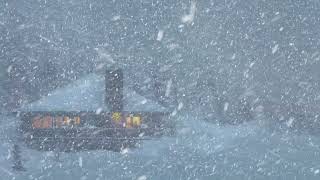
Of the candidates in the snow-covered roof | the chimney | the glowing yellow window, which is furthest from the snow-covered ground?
the chimney

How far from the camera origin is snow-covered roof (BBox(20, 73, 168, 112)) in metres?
12.8

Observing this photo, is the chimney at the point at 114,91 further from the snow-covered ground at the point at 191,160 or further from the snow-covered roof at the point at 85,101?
the snow-covered ground at the point at 191,160

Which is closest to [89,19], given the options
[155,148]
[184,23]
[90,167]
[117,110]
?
[184,23]

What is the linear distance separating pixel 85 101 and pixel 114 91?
1.05 metres

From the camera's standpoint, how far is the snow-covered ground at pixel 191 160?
28.8 feet

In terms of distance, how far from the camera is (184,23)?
2028 centimetres

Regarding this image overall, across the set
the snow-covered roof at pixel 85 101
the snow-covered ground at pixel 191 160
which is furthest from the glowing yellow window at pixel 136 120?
the snow-covered ground at pixel 191 160

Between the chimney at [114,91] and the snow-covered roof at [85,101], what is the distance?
170 millimetres

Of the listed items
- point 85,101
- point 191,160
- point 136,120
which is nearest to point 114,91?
point 85,101

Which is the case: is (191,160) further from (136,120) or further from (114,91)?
(114,91)

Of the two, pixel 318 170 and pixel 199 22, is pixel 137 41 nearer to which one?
pixel 199 22

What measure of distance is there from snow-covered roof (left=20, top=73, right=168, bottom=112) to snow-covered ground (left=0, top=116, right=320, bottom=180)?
1.27 metres

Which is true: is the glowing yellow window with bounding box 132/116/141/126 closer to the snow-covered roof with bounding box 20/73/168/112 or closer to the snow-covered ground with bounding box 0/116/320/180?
the snow-covered roof with bounding box 20/73/168/112

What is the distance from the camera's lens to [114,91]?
44.3ft
